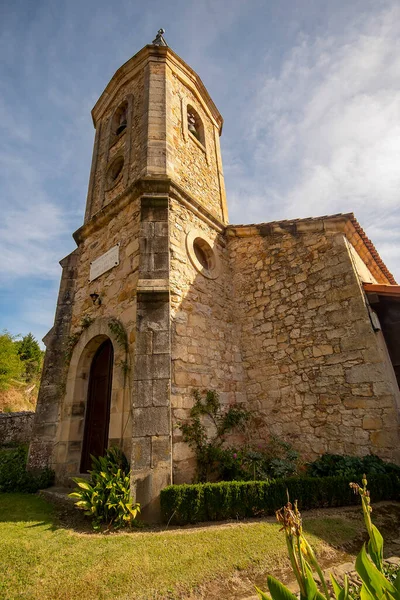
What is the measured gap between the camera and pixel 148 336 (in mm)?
5309

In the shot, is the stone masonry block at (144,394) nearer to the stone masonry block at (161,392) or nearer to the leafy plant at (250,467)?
the stone masonry block at (161,392)

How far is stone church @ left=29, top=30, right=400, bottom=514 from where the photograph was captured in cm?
541

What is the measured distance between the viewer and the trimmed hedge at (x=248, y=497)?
165 inches

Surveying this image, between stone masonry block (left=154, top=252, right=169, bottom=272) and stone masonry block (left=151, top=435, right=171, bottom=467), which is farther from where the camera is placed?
stone masonry block (left=154, top=252, right=169, bottom=272)

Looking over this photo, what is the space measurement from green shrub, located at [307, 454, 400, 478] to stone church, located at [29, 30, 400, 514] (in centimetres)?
27

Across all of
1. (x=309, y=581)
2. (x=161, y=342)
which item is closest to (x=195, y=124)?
(x=161, y=342)

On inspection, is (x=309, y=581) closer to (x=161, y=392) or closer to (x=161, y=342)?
(x=161, y=392)

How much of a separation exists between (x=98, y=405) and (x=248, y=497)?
3968mm

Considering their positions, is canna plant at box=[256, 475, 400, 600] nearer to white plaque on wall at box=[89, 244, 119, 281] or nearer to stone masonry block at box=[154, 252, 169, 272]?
stone masonry block at box=[154, 252, 169, 272]

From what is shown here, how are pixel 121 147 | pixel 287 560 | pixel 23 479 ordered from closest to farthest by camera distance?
pixel 287 560
pixel 23 479
pixel 121 147

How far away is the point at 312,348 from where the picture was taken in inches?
263

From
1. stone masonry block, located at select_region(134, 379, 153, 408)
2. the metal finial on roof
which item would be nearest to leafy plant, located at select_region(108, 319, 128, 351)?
stone masonry block, located at select_region(134, 379, 153, 408)

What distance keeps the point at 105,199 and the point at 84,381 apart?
546 cm

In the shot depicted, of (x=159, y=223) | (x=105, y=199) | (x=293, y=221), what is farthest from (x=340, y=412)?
(x=105, y=199)
